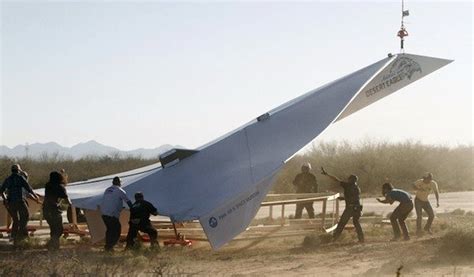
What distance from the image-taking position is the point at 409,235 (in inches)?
681

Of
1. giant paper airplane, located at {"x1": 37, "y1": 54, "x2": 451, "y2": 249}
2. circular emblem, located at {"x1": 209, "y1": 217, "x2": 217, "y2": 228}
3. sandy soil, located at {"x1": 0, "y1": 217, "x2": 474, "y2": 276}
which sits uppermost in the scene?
giant paper airplane, located at {"x1": 37, "y1": 54, "x2": 451, "y2": 249}

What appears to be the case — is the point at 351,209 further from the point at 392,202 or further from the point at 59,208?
the point at 59,208

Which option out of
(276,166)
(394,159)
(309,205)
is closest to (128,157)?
(394,159)

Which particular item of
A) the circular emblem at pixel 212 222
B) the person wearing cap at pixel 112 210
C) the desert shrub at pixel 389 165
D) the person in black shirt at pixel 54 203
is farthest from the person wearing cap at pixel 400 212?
the desert shrub at pixel 389 165

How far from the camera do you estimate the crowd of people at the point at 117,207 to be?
46.7 feet

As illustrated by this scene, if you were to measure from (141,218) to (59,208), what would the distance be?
2.45 m

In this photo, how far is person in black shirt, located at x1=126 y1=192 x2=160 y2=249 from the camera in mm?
14047

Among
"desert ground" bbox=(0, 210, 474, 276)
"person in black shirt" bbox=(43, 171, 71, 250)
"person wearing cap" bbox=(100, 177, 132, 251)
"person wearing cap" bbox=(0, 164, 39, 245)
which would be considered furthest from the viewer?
"person wearing cap" bbox=(0, 164, 39, 245)

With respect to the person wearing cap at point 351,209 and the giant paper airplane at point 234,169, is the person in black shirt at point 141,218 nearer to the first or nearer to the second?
the giant paper airplane at point 234,169

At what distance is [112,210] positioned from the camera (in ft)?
47.9

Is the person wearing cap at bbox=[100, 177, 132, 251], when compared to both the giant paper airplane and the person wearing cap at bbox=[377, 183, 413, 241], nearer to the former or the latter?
the giant paper airplane

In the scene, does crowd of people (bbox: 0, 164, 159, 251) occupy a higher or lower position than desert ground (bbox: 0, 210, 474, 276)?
higher

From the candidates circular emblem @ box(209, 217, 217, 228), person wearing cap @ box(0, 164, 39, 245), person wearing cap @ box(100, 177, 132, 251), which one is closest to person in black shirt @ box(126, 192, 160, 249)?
person wearing cap @ box(100, 177, 132, 251)

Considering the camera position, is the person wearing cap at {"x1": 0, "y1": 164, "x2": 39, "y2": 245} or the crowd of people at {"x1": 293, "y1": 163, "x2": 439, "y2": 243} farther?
the person wearing cap at {"x1": 0, "y1": 164, "x2": 39, "y2": 245}
